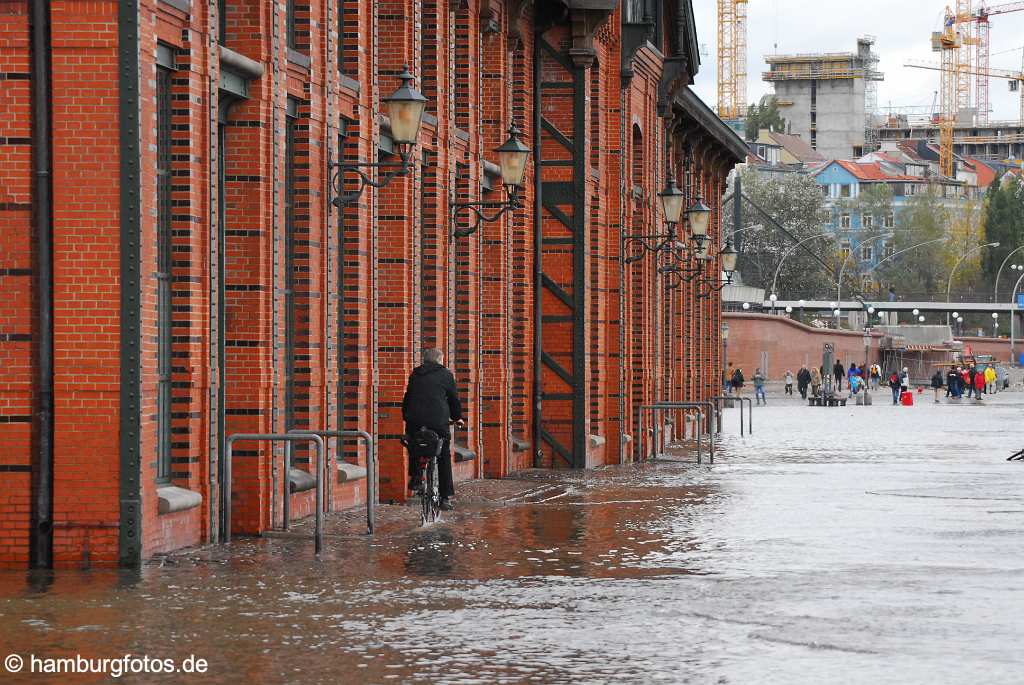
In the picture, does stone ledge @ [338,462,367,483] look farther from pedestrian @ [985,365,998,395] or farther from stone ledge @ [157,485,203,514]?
pedestrian @ [985,365,998,395]

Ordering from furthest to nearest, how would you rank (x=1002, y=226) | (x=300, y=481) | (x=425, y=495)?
(x=1002, y=226) < (x=300, y=481) < (x=425, y=495)

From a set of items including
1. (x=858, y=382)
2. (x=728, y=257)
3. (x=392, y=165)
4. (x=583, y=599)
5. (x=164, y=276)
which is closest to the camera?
(x=583, y=599)

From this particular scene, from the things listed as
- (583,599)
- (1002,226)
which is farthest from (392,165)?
(1002,226)

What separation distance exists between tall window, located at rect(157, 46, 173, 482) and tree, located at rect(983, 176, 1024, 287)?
136 metres

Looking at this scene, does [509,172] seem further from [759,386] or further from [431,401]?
[759,386]

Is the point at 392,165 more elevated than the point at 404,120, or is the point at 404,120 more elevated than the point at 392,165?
the point at 404,120

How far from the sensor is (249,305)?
54.2 ft

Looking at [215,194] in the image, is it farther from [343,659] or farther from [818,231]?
[818,231]

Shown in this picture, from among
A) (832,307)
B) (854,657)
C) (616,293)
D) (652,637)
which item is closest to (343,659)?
(652,637)

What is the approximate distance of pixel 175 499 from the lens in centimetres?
1442

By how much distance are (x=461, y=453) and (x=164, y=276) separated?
9.18 metres

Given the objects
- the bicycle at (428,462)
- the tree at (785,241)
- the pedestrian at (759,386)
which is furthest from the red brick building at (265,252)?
the tree at (785,241)

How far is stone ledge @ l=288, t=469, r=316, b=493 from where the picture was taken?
1741 centimetres

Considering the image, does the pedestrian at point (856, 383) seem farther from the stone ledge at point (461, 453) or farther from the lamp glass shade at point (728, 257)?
the stone ledge at point (461, 453)
